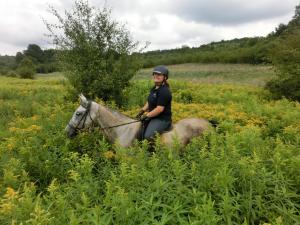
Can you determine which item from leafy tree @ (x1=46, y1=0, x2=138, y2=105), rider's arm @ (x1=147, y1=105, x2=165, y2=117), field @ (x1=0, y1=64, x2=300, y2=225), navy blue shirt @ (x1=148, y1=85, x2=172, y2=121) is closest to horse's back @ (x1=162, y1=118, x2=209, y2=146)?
navy blue shirt @ (x1=148, y1=85, x2=172, y2=121)

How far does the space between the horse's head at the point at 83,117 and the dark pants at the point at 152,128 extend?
1.22 m

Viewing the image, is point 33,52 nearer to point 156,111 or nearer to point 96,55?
point 96,55

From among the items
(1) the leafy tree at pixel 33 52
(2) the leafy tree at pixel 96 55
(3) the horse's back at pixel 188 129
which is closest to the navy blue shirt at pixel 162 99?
(3) the horse's back at pixel 188 129

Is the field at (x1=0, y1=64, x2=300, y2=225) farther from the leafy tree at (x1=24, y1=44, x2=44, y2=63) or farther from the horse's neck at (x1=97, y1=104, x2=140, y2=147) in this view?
the leafy tree at (x1=24, y1=44, x2=44, y2=63)

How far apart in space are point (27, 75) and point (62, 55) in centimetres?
4718

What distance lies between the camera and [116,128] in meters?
7.96

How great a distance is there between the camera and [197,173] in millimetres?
5090

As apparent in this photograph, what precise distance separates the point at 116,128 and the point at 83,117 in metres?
0.84

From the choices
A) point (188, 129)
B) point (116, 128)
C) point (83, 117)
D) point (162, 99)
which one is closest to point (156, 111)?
point (162, 99)

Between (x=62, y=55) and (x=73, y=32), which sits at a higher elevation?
(x=73, y=32)

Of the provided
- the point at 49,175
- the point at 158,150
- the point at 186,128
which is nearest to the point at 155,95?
the point at 186,128

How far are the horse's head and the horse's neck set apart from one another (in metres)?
0.16

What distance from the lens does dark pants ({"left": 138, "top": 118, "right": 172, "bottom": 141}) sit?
24.9 feet

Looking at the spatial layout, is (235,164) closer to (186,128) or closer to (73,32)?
(186,128)
